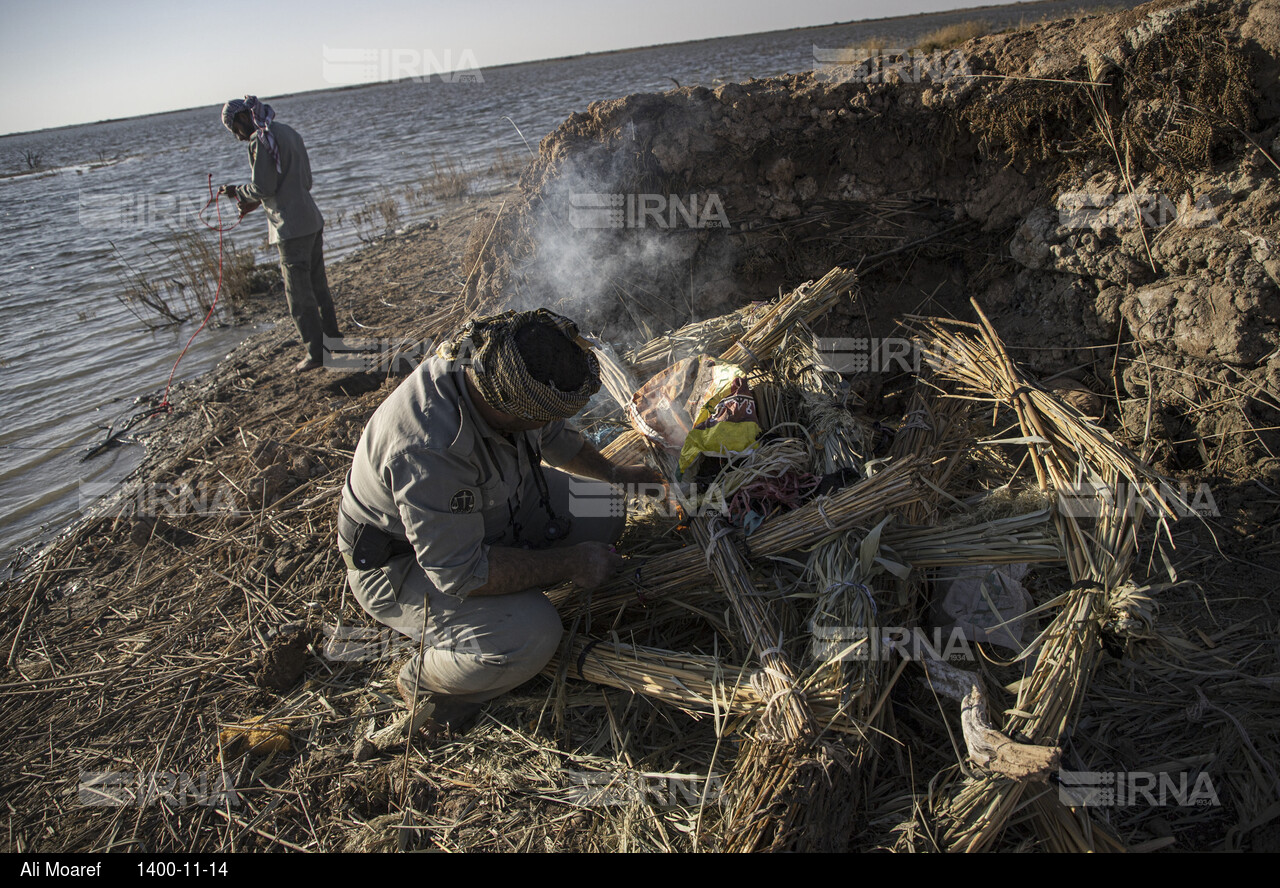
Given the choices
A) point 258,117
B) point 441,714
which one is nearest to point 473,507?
point 441,714

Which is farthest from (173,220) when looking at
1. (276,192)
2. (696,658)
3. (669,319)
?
(696,658)

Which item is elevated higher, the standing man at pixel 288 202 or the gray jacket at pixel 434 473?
the standing man at pixel 288 202

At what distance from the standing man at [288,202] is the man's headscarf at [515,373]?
4410 mm

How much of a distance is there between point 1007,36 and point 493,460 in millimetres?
4048

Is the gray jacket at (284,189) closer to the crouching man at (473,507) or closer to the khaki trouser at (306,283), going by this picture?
the khaki trouser at (306,283)

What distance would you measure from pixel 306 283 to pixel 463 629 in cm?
468

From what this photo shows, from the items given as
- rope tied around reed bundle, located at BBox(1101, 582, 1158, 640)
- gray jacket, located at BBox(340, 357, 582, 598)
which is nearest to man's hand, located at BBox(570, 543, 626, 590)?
gray jacket, located at BBox(340, 357, 582, 598)

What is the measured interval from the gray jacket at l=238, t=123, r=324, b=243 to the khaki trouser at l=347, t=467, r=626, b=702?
4.27 metres

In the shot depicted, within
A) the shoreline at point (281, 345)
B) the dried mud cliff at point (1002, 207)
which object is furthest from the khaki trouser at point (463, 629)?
the shoreline at point (281, 345)

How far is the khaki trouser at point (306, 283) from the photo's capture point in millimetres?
5793

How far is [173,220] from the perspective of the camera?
13.3 m

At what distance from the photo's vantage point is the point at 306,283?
5.92m

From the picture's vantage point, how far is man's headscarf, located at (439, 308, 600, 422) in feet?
6.75

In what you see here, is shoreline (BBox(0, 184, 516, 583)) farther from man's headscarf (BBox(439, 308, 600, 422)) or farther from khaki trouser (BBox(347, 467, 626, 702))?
man's headscarf (BBox(439, 308, 600, 422))
